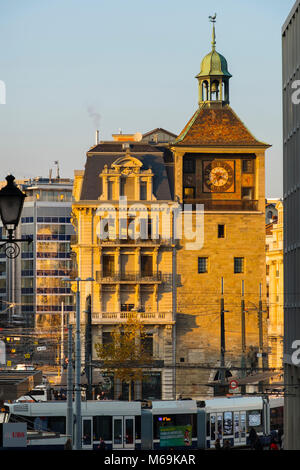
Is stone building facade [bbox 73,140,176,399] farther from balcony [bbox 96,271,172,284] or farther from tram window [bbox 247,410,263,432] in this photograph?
tram window [bbox 247,410,263,432]

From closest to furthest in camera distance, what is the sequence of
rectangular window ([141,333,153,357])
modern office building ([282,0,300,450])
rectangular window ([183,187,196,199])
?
modern office building ([282,0,300,450])
rectangular window ([141,333,153,357])
rectangular window ([183,187,196,199])

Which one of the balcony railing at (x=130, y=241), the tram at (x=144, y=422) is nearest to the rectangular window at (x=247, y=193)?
the balcony railing at (x=130, y=241)

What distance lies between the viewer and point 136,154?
95.8 meters

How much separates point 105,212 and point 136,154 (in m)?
5.21

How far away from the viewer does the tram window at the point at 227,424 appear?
59297 millimetres

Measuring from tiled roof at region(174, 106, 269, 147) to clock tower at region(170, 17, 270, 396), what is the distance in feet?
0.25

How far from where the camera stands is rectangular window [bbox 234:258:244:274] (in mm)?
95562

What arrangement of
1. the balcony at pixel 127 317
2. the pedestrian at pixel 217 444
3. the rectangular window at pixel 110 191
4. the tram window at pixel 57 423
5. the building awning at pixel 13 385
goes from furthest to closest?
the rectangular window at pixel 110 191, the balcony at pixel 127 317, the tram window at pixel 57 423, the pedestrian at pixel 217 444, the building awning at pixel 13 385

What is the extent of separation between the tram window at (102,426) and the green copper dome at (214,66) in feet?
158

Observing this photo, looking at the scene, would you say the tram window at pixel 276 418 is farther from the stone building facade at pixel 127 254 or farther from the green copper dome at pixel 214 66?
the green copper dome at pixel 214 66

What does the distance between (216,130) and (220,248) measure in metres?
9.30

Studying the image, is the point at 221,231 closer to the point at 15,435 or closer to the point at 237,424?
the point at 237,424

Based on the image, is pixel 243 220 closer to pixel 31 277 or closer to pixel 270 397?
pixel 270 397

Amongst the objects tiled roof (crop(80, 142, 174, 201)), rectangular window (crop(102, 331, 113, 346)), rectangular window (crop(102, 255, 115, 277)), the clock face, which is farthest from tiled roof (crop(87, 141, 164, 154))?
rectangular window (crop(102, 331, 113, 346))
